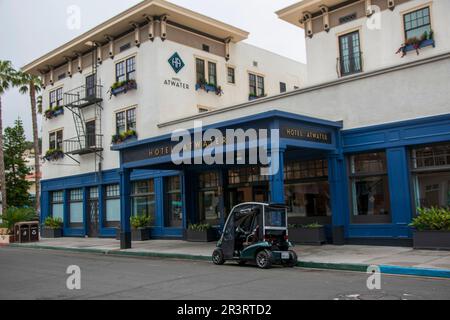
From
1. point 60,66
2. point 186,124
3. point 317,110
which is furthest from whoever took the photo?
point 60,66

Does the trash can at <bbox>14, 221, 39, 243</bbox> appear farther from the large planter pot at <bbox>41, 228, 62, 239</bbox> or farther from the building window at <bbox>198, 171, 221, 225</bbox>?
the building window at <bbox>198, 171, 221, 225</bbox>

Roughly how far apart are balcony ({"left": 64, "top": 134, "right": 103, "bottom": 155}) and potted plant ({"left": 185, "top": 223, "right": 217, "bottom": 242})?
893cm

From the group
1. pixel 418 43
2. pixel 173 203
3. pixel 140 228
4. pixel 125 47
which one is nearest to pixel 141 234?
pixel 140 228

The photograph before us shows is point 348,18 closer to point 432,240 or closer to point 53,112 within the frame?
point 432,240

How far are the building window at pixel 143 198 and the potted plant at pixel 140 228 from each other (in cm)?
44

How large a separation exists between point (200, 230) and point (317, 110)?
752cm

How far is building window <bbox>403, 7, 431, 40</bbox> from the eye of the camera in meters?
20.0

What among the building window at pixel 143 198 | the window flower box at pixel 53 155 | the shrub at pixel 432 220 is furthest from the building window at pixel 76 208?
the shrub at pixel 432 220

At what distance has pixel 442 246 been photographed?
14312 mm

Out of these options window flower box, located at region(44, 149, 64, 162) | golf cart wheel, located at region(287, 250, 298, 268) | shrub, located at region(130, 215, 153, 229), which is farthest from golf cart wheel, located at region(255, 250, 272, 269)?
window flower box, located at region(44, 149, 64, 162)

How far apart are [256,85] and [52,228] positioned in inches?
621

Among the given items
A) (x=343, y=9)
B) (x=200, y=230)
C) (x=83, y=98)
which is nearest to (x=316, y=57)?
(x=343, y=9)

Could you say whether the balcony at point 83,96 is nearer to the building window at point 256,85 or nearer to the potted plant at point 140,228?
the potted plant at point 140,228
